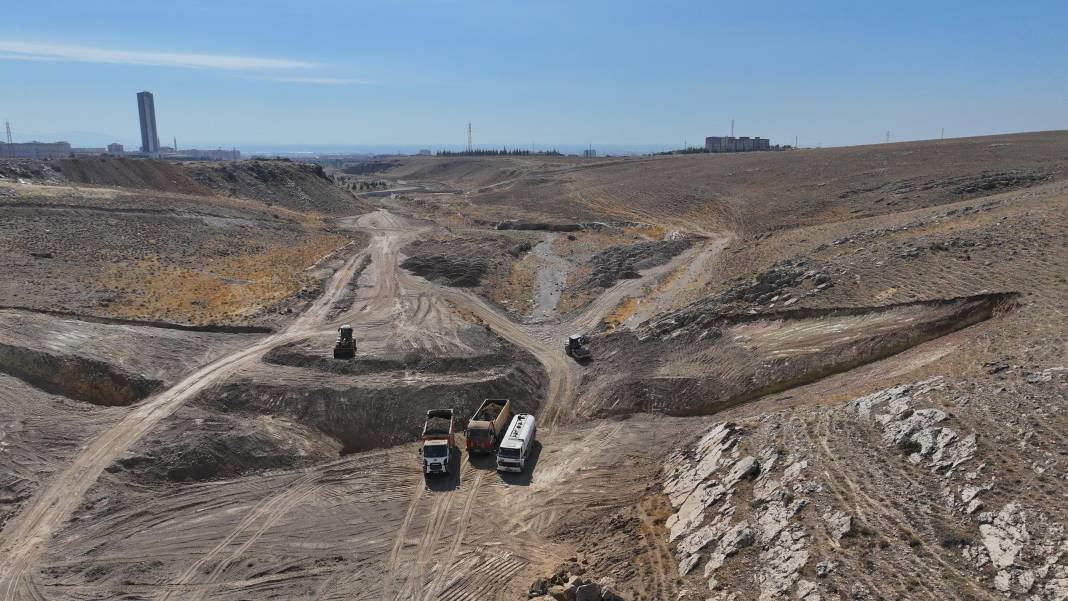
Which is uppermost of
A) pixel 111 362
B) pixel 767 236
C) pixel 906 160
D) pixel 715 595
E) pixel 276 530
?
pixel 906 160

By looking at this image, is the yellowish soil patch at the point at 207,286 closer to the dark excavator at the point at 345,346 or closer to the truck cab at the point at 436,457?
the dark excavator at the point at 345,346

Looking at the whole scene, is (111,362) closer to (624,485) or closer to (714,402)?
(624,485)

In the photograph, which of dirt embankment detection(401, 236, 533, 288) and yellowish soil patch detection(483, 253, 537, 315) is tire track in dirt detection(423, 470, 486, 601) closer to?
yellowish soil patch detection(483, 253, 537, 315)

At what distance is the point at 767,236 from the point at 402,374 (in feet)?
136

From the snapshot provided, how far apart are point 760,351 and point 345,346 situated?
853 inches

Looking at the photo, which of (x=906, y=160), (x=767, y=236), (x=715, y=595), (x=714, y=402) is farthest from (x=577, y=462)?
(x=906, y=160)

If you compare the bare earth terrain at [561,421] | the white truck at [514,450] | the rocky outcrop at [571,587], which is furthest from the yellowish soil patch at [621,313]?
the rocky outcrop at [571,587]

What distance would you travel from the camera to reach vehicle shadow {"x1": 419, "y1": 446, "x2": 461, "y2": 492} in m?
23.1

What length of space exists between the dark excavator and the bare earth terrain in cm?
72

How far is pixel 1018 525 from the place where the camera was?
13.1 meters

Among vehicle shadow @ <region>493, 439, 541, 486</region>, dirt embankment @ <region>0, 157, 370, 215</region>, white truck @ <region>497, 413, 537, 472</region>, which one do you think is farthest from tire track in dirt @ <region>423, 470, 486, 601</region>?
dirt embankment @ <region>0, 157, 370, 215</region>

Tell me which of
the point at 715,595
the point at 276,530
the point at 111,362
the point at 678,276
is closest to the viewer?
the point at 715,595

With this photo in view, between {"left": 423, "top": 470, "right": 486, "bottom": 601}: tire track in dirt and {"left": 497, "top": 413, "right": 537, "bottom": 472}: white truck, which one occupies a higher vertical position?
{"left": 497, "top": 413, "right": 537, "bottom": 472}: white truck

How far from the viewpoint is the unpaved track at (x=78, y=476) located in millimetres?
18844
